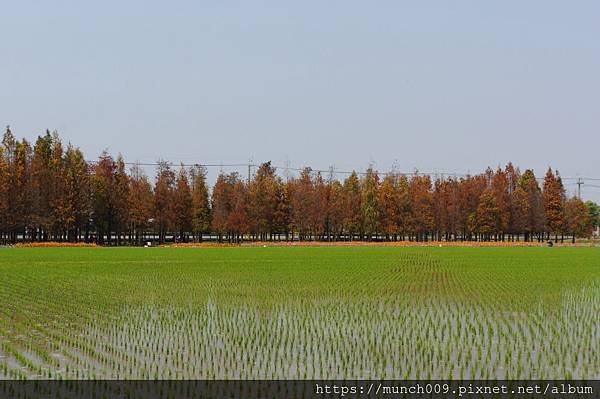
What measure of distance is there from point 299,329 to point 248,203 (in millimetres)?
84828

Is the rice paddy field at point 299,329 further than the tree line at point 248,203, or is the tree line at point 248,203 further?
the tree line at point 248,203

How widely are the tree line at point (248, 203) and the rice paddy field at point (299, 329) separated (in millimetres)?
58163

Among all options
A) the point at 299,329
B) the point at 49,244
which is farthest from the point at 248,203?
the point at 299,329

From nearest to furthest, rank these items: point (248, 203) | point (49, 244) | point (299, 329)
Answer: point (299, 329), point (49, 244), point (248, 203)

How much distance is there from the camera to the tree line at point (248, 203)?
283ft

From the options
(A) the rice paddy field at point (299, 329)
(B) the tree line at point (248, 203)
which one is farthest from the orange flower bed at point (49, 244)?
(A) the rice paddy field at point (299, 329)

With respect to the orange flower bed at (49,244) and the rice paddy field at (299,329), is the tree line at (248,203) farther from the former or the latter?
the rice paddy field at (299,329)

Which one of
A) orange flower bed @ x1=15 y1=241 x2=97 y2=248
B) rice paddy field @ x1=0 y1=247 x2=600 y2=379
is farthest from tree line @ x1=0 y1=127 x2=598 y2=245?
rice paddy field @ x1=0 y1=247 x2=600 y2=379

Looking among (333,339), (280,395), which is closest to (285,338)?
(333,339)

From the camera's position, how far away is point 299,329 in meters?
16.1

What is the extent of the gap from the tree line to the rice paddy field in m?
58.2

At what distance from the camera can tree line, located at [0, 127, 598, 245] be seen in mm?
86125

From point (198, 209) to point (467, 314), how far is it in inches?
3254

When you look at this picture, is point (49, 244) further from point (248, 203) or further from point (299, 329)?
point (299, 329)
